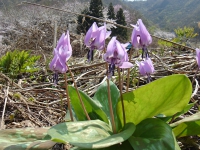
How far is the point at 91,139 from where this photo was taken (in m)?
0.95

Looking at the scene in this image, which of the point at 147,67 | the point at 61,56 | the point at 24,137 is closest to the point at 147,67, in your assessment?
the point at 147,67

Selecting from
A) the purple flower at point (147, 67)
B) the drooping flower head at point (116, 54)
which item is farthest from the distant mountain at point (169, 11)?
the drooping flower head at point (116, 54)

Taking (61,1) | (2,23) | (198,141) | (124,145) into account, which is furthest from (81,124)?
(61,1)

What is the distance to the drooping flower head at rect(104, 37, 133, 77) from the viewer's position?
99 centimetres

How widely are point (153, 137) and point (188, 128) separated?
0.87 ft

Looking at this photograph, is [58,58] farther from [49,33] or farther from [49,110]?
[49,33]

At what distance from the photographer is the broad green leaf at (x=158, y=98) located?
3.24ft

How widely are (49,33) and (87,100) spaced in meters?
7.71

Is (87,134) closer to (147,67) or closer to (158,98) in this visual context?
(158,98)

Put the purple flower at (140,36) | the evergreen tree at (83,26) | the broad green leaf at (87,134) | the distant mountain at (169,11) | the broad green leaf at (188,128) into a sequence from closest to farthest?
1. the broad green leaf at (87,134)
2. the purple flower at (140,36)
3. the broad green leaf at (188,128)
4. the evergreen tree at (83,26)
5. the distant mountain at (169,11)

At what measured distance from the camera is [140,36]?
1.09 meters

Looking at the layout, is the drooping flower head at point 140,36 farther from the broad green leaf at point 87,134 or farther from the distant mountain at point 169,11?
the distant mountain at point 169,11

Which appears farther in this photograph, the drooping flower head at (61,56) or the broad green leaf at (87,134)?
the drooping flower head at (61,56)

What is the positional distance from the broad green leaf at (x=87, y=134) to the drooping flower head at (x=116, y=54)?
0.24m
